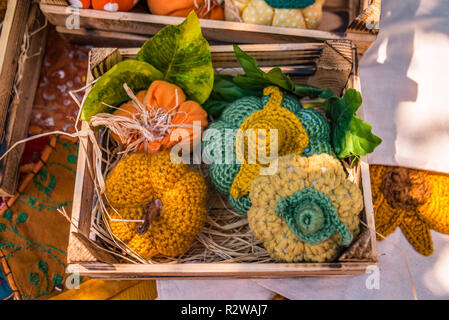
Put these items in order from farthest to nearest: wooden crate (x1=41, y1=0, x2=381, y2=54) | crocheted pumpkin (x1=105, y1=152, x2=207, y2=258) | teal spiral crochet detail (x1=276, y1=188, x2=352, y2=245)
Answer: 1. wooden crate (x1=41, y1=0, x2=381, y2=54)
2. crocheted pumpkin (x1=105, y1=152, x2=207, y2=258)
3. teal spiral crochet detail (x1=276, y1=188, x2=352, y2=245)

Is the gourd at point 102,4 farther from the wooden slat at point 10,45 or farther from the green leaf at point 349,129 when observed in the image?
the green leaf at point 349,129

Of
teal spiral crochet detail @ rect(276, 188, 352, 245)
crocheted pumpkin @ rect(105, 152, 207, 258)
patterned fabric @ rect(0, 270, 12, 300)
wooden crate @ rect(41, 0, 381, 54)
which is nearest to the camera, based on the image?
teal spiral crochet detail @ rect(276, 188, 352, 245)

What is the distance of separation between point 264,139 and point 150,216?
26 centimetres

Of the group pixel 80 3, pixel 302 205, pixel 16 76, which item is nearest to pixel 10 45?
pixel 16 76

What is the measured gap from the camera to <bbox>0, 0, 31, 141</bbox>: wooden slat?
3.15 feet

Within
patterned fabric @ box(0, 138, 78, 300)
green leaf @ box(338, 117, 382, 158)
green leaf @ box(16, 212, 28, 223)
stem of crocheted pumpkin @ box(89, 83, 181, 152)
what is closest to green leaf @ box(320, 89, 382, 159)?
green leaf @ box(338, 117, 382, 158)

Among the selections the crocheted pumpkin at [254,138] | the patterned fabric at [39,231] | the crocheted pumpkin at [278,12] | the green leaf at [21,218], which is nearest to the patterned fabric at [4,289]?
the patterned fabric at [39,231]

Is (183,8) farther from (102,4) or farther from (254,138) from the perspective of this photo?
(254,138)

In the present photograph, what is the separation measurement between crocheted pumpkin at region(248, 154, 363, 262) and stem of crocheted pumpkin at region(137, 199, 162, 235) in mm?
180

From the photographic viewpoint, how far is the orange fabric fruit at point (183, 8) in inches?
37.2

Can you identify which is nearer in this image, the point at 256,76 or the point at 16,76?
the point at 256,76

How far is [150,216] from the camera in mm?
728

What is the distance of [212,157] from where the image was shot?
2.63ft

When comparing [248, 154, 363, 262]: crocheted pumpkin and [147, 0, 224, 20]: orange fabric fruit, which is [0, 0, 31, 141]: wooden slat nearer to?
[147, 0, 224, 20]: orange fabric fruit
